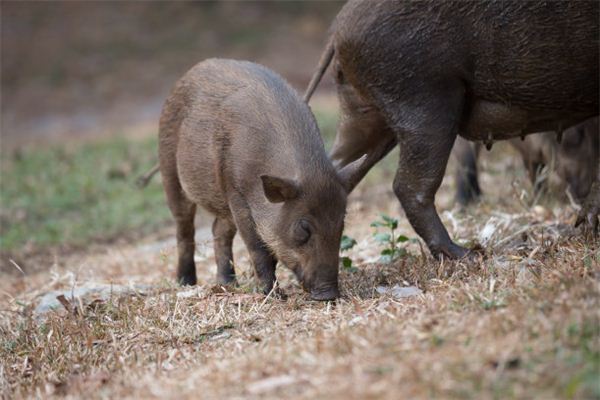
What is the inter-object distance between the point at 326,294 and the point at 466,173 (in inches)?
128

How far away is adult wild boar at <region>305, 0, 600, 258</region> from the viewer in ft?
15.6

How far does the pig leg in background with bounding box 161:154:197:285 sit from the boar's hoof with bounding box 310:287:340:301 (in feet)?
5.28

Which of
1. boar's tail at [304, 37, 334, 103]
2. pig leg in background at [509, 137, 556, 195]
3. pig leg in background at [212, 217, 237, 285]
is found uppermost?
boar's tail at [304, 37, 334, 103]

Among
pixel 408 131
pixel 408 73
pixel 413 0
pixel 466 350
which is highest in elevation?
pixel 413 0

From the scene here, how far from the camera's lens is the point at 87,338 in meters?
4.15

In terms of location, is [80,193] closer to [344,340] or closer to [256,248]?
[256,248]

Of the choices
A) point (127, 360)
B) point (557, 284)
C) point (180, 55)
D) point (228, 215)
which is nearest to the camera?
point (557, 284)

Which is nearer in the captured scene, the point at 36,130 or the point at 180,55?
the point at 36,130

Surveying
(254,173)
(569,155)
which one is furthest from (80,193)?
(254,173)

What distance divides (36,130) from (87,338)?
13.2 metres

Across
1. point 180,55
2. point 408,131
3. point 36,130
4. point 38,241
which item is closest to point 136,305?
point 408,131

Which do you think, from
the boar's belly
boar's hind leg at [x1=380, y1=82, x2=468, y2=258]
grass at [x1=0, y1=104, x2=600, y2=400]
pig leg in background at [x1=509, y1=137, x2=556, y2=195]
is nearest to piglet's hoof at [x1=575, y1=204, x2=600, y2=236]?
grass at [x1=0, y1=104, x2=600, y2=400]

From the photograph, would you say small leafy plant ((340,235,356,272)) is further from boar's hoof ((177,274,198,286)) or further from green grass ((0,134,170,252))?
green grass ((0,134,170,252))

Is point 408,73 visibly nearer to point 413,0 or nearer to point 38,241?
point 413,0
